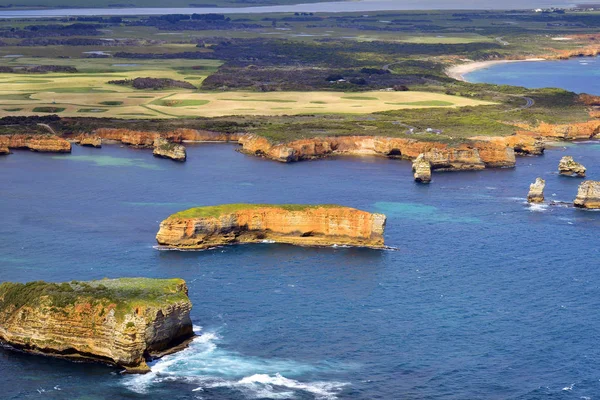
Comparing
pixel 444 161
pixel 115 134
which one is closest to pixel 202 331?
pixel 444 161

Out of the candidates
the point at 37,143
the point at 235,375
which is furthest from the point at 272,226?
the point at 37,143

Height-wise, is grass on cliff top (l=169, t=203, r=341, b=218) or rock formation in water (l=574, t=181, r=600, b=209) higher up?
rock formation in water (l=574, t=181, r=600, b=209)

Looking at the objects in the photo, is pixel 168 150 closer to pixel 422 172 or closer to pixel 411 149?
pixel 411 149

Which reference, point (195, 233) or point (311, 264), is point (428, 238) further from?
point (195, 233)

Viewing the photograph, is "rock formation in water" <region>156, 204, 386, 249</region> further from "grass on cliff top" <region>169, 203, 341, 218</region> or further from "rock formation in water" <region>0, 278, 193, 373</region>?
"rock formation in water" <region>0, 278, 193, 373</region>

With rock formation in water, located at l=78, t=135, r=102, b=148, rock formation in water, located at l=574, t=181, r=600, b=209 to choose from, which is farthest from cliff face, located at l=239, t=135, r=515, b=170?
rock formation in water, located at l=574, t=181, r=600, b=209
